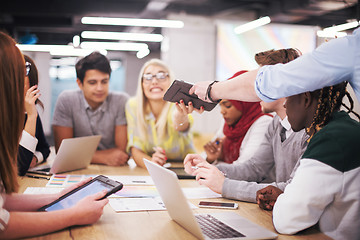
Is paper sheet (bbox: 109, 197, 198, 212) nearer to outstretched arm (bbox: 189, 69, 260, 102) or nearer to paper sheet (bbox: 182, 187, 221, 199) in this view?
paper sheet (bbox: 182, 187, 221, 199)

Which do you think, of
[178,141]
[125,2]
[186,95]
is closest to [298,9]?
[125,2]

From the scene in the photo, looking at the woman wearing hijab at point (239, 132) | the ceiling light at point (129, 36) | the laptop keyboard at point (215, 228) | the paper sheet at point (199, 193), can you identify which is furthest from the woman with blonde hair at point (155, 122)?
the ceiling light at point (129, 36)

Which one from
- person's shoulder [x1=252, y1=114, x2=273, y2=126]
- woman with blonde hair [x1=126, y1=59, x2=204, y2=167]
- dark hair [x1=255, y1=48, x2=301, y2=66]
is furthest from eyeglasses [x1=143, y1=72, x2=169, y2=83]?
dark hair [x1=255, y1=48, x2=301, y2=66]

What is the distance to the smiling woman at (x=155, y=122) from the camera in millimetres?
3139

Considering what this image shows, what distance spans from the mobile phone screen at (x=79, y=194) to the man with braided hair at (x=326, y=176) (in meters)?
0.73

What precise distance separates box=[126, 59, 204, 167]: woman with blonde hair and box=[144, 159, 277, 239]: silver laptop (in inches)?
60.7

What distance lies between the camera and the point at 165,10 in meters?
10.3

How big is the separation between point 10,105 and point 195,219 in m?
0.75

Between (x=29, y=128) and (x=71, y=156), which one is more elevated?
(x=29, y=128)

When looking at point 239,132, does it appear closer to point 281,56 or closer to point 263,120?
point 263,120

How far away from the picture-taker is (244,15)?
11.2 metres

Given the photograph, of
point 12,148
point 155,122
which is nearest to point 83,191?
point 12,148

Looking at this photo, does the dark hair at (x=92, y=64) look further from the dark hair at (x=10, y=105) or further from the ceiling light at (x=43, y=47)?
the ceiling light at (x=43, y=47)

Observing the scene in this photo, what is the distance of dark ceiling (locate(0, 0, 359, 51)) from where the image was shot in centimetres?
914
